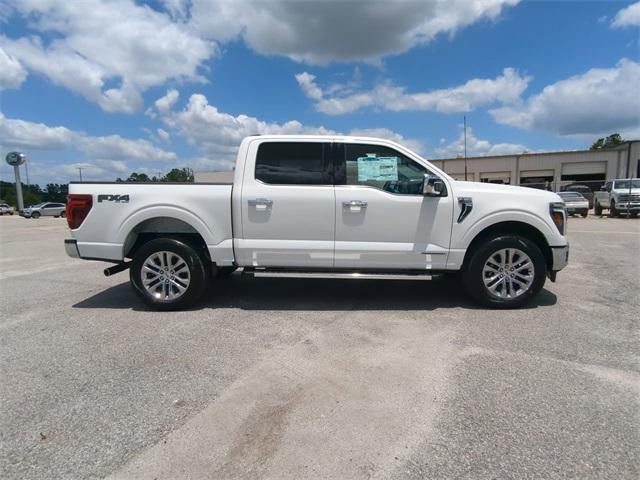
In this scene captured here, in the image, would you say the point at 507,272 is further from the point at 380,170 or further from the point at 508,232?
the point at 380,170

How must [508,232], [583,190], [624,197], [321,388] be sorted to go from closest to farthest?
[321,388]
[508,232]
[624,197]
[583,190]

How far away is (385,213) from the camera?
4.74 m

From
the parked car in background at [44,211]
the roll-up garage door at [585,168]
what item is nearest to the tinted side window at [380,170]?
the roll-up garage door at [585,168]

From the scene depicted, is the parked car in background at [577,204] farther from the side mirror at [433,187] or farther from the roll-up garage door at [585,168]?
the side mirror at [433,187]

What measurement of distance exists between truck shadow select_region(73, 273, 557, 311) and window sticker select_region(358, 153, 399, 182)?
1.60 meters

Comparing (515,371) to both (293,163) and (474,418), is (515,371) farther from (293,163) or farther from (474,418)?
(293,163)

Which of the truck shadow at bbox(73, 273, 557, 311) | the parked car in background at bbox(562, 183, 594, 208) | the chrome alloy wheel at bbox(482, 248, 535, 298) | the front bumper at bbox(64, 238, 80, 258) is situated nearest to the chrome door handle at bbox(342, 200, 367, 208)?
the truck shadow at bbox(73, 273, 557, 311)

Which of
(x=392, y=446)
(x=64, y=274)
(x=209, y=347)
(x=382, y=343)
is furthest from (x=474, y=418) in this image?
(x=64, y=274)

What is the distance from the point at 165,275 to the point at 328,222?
2078mm

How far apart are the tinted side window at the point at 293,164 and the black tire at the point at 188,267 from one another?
4.06ft

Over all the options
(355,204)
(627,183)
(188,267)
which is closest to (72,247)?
(188,267)

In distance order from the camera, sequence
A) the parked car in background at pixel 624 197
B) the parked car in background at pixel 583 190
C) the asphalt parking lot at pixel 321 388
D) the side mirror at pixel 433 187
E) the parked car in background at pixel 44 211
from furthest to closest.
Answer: the parked car in background at pixel 44 211 → the parked car in background at pixel 583 190 → the parked car in background at pixel 624 197 → the side mirror at pixel 433 187 → the asphalt parking lot at pixel 321 388

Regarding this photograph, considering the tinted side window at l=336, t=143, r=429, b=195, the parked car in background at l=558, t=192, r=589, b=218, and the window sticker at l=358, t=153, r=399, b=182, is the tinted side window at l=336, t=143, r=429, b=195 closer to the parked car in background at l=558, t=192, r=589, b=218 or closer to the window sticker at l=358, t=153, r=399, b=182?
the window sticker at l=358, t=153, r=399, b=182

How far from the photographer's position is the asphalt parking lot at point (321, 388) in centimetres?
229
